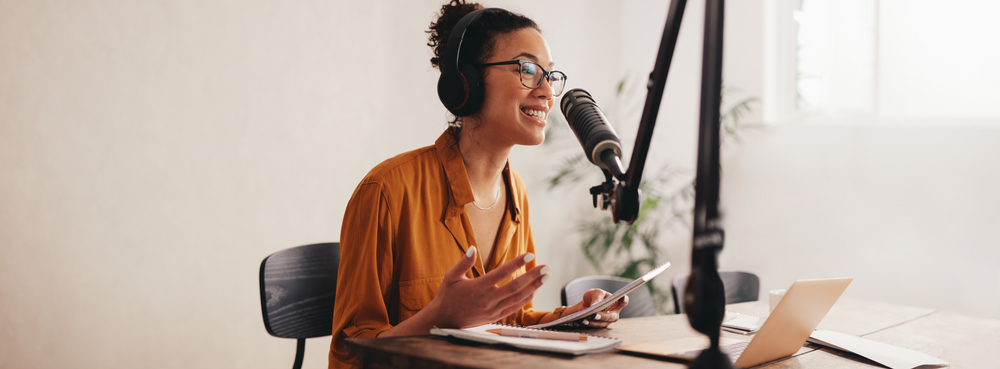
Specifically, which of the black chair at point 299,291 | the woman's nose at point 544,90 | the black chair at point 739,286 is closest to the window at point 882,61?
the black chair at point 739,286

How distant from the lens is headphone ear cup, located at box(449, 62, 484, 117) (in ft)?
4.27

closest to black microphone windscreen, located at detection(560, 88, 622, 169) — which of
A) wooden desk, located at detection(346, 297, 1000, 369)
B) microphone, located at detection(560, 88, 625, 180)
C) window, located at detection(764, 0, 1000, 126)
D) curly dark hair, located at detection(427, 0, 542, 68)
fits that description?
microphone, located at detection(560, 88, 625, 180)

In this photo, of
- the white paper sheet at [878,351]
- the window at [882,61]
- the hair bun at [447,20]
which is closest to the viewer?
the white paper sheet at [878,351]

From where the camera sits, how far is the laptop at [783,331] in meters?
0.87

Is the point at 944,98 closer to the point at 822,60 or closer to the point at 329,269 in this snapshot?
the point at 822,60

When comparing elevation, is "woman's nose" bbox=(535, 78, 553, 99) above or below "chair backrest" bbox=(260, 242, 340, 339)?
above

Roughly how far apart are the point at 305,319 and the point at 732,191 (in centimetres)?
269

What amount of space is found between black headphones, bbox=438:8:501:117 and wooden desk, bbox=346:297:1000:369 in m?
0.57

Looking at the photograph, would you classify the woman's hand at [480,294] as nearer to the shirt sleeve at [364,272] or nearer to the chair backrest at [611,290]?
the shirt sleeve at [364,272]

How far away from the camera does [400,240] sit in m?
1.23

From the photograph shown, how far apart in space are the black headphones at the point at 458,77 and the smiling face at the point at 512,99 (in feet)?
0.14

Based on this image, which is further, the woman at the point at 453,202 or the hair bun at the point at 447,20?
the hair bun at the point at 447,20

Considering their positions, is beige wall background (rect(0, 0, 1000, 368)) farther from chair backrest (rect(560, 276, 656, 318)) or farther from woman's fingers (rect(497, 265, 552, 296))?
woman's fingers (rect(497, 265, 552, 296))

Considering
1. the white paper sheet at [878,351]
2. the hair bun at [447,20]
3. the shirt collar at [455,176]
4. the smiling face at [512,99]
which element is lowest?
the white paper sheet at [878,351]
